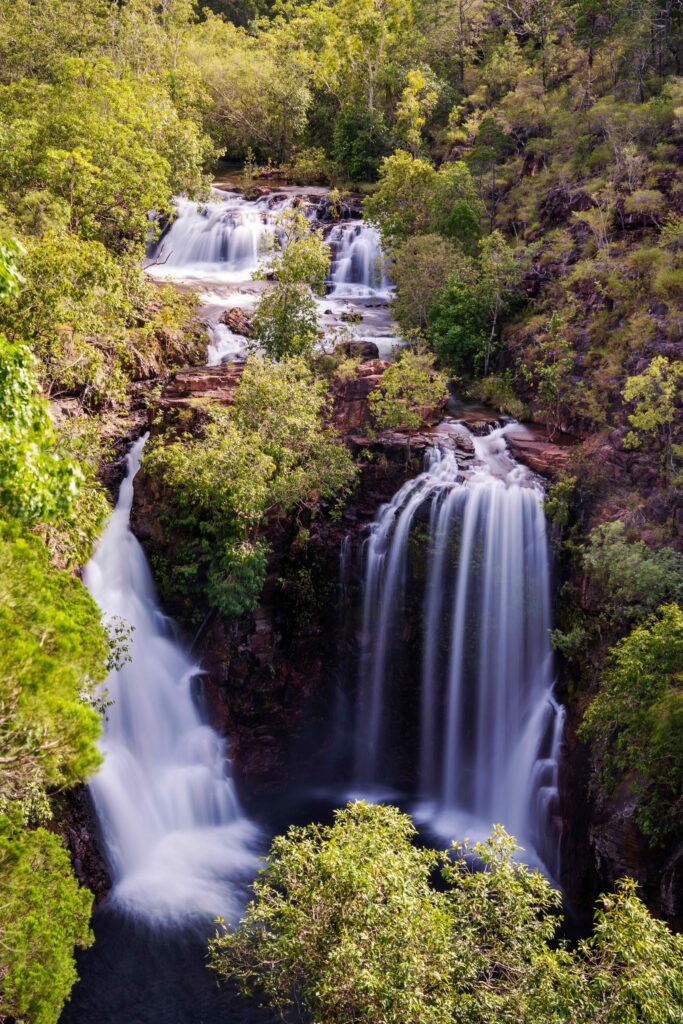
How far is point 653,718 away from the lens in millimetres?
11664

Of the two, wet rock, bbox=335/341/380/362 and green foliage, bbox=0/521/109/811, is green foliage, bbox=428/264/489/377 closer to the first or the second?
wet rock, bbox=335/341/380/362

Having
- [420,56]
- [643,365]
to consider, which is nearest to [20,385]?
[643,365]

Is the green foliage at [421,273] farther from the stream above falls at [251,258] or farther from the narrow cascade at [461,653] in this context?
the narrow cascade at [461,653]

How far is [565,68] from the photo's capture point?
117ft

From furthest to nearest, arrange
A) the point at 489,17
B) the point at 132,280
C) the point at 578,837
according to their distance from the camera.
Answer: the point at 489,17 < the point at 132,280 < the point at 578,837

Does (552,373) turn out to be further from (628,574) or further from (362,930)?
(362,930)

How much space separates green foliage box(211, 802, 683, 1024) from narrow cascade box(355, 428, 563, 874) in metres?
9.01

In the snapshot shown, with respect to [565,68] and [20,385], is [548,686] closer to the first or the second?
[20,385]

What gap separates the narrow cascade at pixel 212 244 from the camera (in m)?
34.2

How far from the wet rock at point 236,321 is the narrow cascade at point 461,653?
443 inches

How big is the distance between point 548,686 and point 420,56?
141ft

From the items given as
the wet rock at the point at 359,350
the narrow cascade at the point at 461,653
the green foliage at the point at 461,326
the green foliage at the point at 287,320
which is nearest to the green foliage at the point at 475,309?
the green foliage at the point at 461,326

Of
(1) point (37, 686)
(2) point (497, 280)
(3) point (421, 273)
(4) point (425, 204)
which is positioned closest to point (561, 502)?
(2) point (497, 280)

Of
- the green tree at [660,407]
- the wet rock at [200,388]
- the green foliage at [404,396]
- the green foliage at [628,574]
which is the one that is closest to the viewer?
the green foliage at [628,574]
